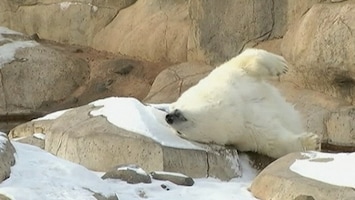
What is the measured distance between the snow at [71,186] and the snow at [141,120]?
→ 579mm

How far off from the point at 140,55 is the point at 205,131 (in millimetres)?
6454

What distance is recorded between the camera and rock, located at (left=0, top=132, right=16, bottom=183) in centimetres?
395

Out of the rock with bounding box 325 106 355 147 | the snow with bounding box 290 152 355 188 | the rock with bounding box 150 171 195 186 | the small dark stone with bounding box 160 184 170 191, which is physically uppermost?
the snow with bounding box 290 152 355 188

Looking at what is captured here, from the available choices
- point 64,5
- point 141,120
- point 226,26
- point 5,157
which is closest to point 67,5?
point 64,5

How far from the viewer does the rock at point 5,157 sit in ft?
13.0

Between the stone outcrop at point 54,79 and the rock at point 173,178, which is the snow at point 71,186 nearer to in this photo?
the rock at point 173,178

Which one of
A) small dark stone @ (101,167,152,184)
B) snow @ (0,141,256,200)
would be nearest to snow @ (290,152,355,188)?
snow @ (0,141,256,200)

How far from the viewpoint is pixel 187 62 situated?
1050 centimetres

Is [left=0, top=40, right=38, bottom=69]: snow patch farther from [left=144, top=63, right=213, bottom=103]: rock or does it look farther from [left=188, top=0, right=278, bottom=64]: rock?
[left=188, top=0, right=278, bottom=64]: rock

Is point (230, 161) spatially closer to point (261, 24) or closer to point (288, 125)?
point (288, 125)

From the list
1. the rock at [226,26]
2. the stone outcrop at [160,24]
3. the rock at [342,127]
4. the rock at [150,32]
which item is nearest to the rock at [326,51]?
the rock at [342,127]

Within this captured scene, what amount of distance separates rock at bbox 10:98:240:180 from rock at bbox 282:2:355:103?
8.85ft

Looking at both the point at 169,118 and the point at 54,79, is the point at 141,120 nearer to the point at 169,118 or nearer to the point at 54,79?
the point at 169,118

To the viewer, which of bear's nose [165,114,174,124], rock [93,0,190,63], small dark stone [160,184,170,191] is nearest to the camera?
small dark stone [160,184,170,191]
